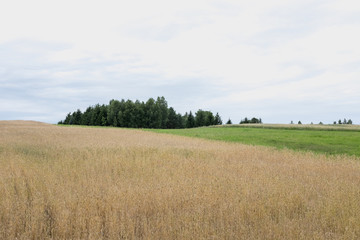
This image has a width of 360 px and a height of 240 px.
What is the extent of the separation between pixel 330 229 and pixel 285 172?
582 cm

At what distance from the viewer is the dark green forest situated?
94.8 metres

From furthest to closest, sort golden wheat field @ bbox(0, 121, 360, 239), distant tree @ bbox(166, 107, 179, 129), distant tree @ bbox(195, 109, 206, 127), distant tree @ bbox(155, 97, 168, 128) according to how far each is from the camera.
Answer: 1. distant tree @ bbox(195, 109, 206, 127)
2. distant tree @ bbox(166, 107, 179, 129)
3. distant tree @ bbox(155, 97, 168, 128)
4. golden wheat field @ bbox(0, 121, 360, 239)

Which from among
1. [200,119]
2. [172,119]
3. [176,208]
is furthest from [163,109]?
[176,208]

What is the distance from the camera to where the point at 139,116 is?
94.7m

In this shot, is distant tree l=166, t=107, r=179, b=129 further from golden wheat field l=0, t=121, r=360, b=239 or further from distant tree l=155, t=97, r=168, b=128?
golden wheat field l=0, t=121, r=360, b=239

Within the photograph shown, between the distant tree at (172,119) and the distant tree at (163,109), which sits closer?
the distant tree at (163,109)

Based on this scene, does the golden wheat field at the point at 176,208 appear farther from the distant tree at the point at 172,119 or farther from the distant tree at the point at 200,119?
the distant tree at the point at 200,119

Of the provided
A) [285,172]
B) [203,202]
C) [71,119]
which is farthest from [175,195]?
[71,119]

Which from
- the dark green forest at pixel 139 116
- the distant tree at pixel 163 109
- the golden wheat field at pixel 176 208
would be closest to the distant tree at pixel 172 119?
the dark green forest at pixel 139 116

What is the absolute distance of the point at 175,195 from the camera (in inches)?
286

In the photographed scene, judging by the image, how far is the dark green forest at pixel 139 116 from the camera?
9475 centimetres

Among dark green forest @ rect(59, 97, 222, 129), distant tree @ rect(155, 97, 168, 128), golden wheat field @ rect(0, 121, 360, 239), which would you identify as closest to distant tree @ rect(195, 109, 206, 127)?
dark green forest @ rect(59, 97, 222, 129)

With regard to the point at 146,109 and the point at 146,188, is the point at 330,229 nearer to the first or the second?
the point at 146,188

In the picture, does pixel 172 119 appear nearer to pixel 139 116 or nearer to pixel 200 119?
pixel 200 119
